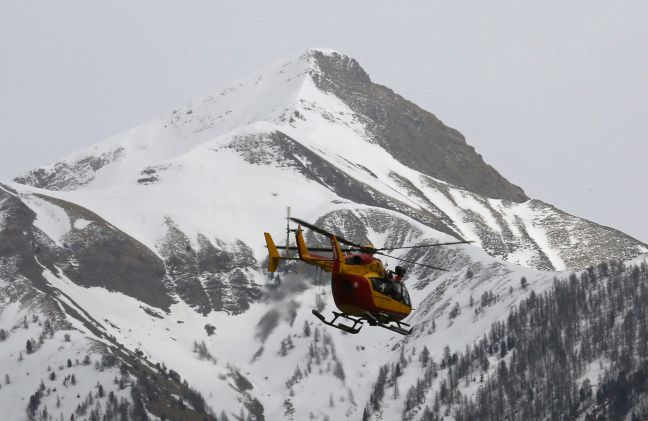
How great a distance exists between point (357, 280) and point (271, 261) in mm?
9203

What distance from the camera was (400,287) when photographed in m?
100

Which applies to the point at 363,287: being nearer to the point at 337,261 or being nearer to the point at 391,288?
the point at 337,261

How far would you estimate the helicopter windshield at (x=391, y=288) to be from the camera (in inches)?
3846

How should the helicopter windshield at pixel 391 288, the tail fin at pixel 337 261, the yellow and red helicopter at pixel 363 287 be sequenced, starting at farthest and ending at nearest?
the helicopter windshield at pixel 391 288
the yellow and red helicopter at pixel 363 287
the tail fin at pixel 337 261

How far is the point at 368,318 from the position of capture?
96375 mm

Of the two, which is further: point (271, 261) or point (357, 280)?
point (271, 261)

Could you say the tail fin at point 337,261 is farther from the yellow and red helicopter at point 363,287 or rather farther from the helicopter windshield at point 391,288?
the helicopter windshield at point 391,288

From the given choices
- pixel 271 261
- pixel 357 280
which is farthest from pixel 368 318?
pixel 271 261

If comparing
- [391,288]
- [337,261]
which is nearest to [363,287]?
[337,261]

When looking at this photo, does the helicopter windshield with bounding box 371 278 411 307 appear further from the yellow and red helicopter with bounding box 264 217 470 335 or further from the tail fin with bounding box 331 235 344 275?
the tail fin with bounding box 331 235 344 275

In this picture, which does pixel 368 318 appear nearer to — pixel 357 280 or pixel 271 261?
pixel 357 280

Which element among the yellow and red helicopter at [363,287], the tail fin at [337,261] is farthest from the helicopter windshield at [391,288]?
the tail fin at [337,261]

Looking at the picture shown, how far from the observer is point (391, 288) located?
99062 millimetres

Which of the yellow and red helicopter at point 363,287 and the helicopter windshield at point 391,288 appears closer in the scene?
the yellow and red helicopter at point 363,287
